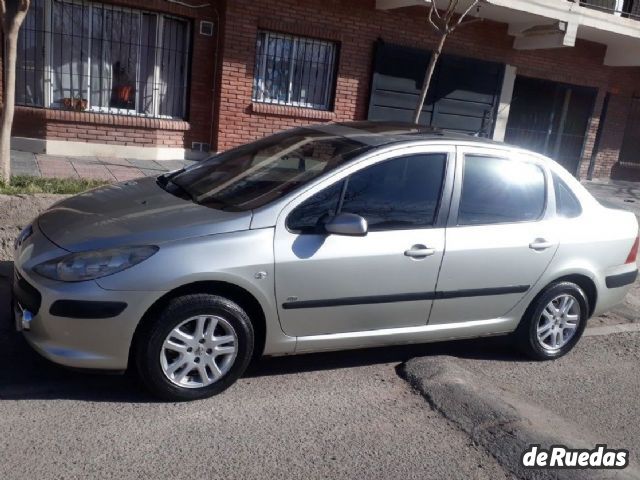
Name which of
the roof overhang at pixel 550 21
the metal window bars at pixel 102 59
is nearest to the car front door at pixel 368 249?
the metal window bars at pixel 102 59

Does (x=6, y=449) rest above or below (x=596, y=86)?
below

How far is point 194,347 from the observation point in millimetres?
3811

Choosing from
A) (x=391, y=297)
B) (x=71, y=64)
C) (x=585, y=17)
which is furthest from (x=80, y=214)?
(x=585, y=17)

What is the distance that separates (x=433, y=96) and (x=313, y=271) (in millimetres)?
9174

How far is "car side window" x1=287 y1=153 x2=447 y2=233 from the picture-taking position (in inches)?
162

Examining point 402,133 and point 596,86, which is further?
point 596,86

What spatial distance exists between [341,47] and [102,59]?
3.89 meters

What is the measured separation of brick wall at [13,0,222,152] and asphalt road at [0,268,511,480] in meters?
6.03

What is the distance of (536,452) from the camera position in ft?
12.1

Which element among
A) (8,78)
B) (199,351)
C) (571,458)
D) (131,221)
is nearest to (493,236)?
(571,458)

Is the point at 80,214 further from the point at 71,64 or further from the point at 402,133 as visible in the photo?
the point at 71,64

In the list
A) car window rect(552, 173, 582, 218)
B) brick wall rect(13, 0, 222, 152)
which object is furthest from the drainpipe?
car window rect(552, 173, 582, 218)

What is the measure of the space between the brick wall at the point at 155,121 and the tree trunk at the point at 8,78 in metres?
3.27

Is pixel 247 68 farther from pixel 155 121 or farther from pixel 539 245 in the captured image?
pixel 539 245
